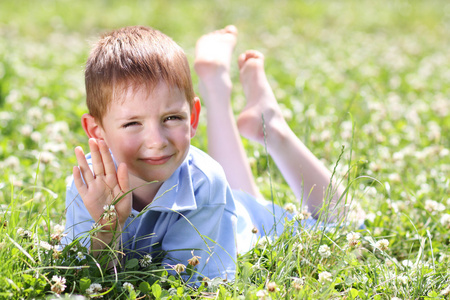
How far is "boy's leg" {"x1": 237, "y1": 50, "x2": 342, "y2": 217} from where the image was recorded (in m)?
2.48

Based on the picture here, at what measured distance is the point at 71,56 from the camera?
6.17 metres

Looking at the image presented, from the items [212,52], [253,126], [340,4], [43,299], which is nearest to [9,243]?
[43,299]

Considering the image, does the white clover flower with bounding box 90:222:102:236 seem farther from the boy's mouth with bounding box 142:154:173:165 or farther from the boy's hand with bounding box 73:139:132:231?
the boy's mouth with bounding box 142:154:173:165

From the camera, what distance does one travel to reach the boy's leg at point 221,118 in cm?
275

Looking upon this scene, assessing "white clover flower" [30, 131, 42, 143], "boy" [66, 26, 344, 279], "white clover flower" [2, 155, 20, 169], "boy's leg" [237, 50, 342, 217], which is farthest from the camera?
"white clover flower" [30, 131, 42, 143]

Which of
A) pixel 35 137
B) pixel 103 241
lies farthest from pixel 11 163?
pixel 103 241

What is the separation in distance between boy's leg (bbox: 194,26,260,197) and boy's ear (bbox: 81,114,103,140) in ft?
2.82

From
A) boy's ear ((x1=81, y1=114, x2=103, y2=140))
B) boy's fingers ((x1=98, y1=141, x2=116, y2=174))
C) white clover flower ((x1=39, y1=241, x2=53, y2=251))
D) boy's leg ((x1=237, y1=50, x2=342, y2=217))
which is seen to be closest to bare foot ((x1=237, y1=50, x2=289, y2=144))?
boy's leg ((x1=237, y1=50, x2=342, y2=217))

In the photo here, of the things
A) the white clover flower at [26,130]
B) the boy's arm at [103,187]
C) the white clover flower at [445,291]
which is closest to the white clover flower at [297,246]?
the white clover flower at [445,291]

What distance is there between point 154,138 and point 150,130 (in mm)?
32

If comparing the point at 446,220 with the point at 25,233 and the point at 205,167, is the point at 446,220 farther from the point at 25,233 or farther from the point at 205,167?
the point at 25,233

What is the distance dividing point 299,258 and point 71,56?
4989 millimetres

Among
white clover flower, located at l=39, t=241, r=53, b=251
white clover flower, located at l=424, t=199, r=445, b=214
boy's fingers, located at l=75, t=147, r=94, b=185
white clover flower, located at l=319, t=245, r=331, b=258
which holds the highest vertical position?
boy's fingers, located at l=75, t=147, r=94, b=185

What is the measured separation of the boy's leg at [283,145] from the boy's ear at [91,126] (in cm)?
78
